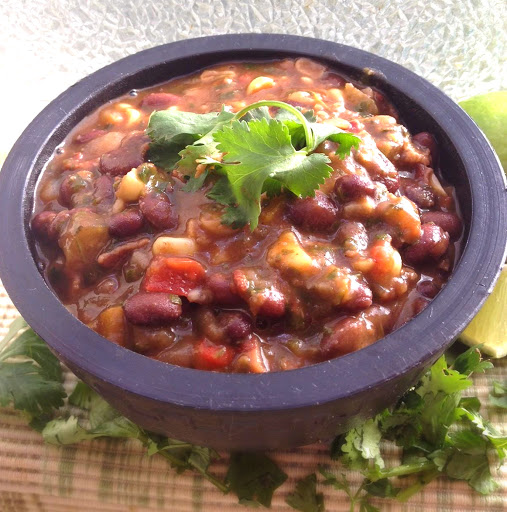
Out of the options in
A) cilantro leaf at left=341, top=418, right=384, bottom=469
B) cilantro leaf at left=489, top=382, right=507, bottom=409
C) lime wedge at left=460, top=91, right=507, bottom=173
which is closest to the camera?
cilantro leaf at left=341, top=418, right=384, bottom=469

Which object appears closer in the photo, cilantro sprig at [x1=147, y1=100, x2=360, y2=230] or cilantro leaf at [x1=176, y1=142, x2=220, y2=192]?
cilantro sprig at [x1=147, y1=100, x2=360, y2=230]

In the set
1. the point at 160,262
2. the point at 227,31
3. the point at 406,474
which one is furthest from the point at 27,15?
the point at 406,474

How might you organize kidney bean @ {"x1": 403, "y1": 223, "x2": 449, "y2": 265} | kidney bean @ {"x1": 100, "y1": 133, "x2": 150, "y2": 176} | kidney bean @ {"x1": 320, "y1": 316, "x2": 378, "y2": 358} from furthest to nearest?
1. kidney bean @ {"x1": 100, "y1": 133, "x2": 150, "y2": 176}
2. kidney bean @ {"x1": 403, "y1": 223, "x2": 449, "y2": 265}
3. kidney bean @ {"x1": 320, "y1": 316, "x2": 378, "y2": 358}

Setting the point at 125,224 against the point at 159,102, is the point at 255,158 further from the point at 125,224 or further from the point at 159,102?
the point at 159,102

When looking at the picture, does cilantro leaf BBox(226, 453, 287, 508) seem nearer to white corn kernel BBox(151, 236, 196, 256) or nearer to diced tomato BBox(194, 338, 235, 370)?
diced tomato BBox(194, 338, 235, 370)

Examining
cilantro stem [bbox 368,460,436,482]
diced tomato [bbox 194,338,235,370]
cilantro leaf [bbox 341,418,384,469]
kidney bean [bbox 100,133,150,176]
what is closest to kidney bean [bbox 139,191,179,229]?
kidney bean [bbox 100,133,150,176]

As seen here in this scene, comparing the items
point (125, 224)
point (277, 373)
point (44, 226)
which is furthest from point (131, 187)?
point (277, 373)

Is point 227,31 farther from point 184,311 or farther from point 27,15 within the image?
point 184,311

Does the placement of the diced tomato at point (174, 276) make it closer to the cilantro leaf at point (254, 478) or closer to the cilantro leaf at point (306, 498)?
the cilantro leaf at point (254, 478)
